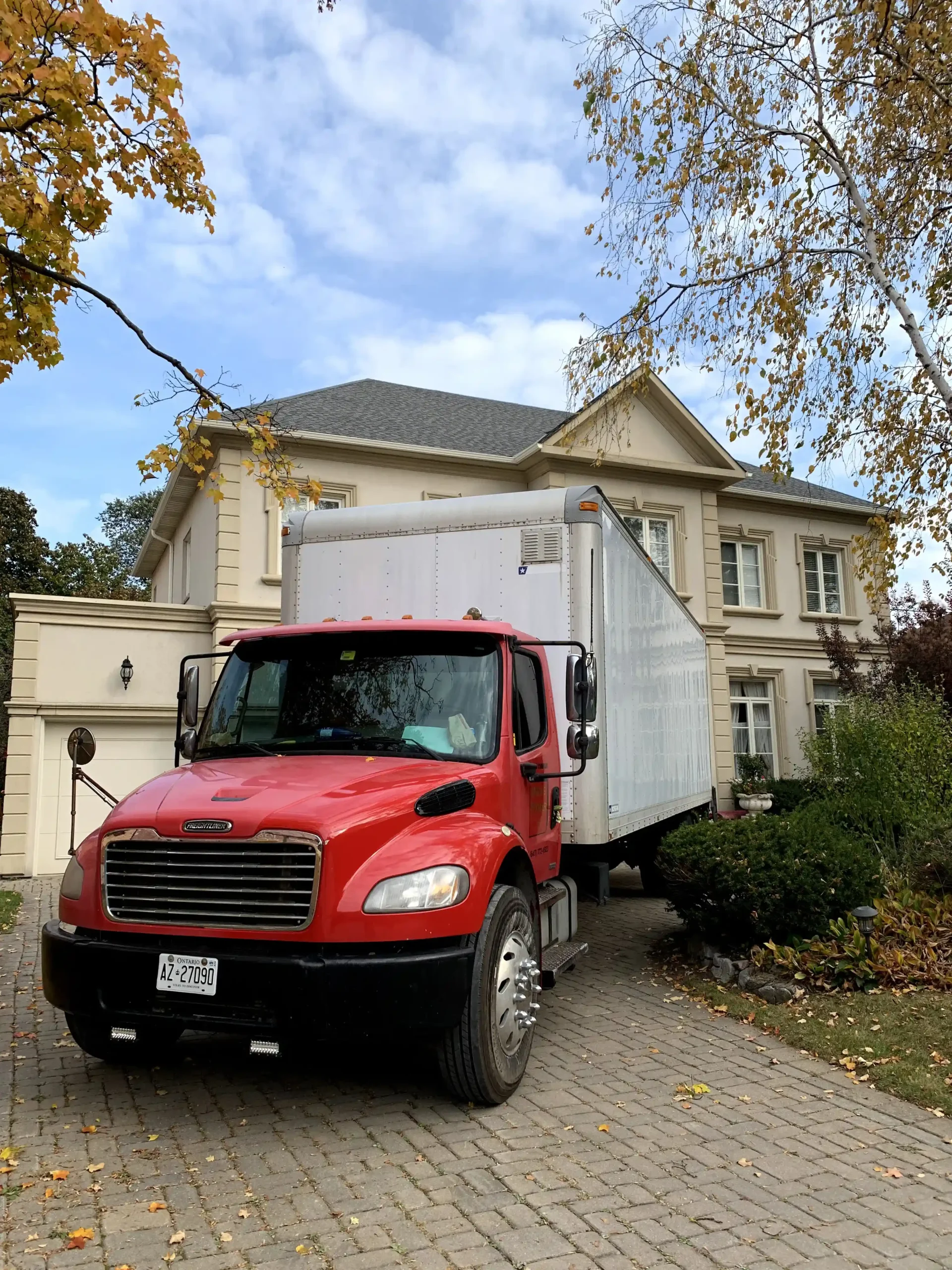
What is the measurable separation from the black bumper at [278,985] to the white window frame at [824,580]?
72.0 ft

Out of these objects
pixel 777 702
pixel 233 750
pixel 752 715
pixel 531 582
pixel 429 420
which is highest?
pixel 429 420

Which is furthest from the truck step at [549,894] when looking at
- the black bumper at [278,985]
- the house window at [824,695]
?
the house window at [824,695]

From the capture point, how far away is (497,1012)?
14.9ft

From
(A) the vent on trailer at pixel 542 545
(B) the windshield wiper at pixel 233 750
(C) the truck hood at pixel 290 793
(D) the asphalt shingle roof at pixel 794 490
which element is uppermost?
(D) the asphalt shingle roof at pixel 794 490

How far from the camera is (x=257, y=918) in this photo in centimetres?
406

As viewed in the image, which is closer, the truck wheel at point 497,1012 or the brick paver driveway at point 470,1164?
the brick paver driveway at point 470,1164

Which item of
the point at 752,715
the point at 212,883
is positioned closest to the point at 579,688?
the point at 212,883

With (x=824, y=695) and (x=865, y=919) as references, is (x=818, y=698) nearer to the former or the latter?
(x=824, y=695)

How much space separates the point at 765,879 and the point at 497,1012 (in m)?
3.12

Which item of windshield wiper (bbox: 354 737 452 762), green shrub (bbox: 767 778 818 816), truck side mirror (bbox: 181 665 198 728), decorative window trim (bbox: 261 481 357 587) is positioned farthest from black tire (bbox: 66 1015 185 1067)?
green shrub (bbox: 767 778 818 816)

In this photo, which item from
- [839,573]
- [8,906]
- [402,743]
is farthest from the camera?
[839,573]

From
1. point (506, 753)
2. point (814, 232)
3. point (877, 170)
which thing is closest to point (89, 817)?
point (506, 753)

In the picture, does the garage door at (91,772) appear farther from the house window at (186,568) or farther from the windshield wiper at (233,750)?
the windshield wiper at (233,750)

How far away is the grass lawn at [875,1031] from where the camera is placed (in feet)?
16.7
